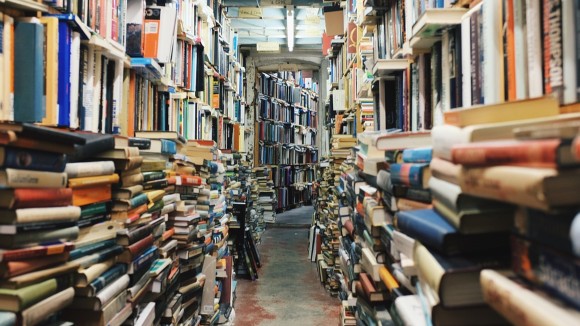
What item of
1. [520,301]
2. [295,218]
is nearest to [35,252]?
[520,301]

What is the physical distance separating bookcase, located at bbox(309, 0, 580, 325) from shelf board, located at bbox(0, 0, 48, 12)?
114 cm

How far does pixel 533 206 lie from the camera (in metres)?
0.56

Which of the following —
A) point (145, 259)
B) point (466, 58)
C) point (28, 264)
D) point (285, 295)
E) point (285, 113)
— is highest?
point (285, 113)

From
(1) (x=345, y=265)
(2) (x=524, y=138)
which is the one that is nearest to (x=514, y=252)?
(2) (x=524, y=138)

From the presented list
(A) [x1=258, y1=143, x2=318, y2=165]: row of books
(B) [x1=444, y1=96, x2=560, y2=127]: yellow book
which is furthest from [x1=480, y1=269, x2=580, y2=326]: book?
(A) [x1=258, y1=143, x2=318, y2=165]: row of books

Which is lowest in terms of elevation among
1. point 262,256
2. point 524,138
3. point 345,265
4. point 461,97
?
point 262,256

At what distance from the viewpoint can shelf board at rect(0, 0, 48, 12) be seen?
4.79 ft

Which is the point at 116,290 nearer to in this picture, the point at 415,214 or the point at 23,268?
the point at 23,268

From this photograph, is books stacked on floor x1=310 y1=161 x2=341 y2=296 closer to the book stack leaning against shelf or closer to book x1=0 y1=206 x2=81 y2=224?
book x1=0 y1=206 x2=81 y2=224

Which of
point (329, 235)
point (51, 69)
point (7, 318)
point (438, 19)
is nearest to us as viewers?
point (7, 318)

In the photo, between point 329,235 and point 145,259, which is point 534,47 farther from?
point 329,235

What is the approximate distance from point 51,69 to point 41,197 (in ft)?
2.26

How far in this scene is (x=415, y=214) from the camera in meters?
0.97

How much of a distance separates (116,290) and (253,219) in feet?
21.4
